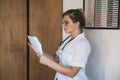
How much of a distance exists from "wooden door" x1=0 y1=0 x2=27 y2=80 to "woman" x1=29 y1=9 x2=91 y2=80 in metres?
0.86

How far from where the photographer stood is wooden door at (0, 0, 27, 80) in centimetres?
266

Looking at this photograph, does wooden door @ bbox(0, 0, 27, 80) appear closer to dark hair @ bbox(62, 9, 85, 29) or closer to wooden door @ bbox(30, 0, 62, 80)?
wooden door @ bbox(30, 0, 62, 80)

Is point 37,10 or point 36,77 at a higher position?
point 37,10

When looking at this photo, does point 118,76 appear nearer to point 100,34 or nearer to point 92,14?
point 100,34

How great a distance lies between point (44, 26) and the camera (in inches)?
109

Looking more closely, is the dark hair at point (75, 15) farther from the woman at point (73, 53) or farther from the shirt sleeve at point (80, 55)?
the shirt sleeve at point (80, 55)

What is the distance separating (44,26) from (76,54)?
3.37ft

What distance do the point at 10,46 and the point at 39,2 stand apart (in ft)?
1.97

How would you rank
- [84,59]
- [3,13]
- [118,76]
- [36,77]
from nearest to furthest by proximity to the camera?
1. [84,59]
2. [118,76]
3. [3,13]
4. [36,77]

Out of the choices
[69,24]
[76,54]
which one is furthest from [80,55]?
[69,24]

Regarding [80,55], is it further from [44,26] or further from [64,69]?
[44,26]

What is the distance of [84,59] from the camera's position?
1.85 m

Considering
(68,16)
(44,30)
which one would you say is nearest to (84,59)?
(68,16)

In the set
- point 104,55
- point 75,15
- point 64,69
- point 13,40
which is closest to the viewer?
point 64,69
